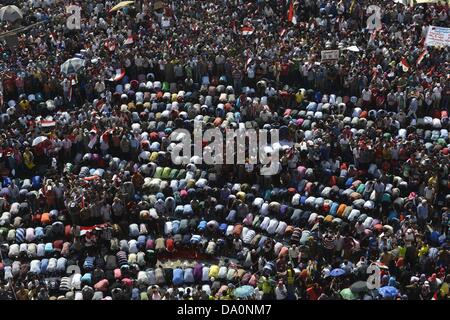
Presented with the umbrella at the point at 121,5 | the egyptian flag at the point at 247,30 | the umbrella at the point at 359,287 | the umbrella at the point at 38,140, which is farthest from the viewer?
the umbrella at the point at 121,5

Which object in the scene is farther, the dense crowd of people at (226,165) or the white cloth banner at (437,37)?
the white cloth banner at (437,37)

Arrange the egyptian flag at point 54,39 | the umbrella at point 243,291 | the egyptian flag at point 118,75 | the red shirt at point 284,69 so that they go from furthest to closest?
the egyptian flag at point 54,39, the egyptian flag at point 118,75, the red shirt at point 284,69, the umbrella at point 243,291

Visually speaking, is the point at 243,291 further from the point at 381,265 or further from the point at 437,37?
the point at 437,37

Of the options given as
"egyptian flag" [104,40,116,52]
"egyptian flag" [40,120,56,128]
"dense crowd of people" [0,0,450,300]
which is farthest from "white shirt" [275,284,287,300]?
"egyptian flag" [104,40,116,52]

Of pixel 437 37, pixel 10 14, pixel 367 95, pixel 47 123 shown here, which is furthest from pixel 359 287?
pixel 10 14

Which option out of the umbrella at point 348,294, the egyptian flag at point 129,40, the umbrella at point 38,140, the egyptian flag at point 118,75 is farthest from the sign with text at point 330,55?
the umbrella at point 348,294

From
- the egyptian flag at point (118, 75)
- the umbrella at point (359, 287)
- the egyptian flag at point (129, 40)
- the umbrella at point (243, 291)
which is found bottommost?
the umbrella at point (243, 291)

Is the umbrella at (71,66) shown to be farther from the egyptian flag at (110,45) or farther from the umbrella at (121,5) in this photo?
the umbrella at (121,5)

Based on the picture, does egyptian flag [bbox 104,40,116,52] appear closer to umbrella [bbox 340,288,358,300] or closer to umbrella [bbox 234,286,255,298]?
umbrella [bbox 234,286,255,298]
